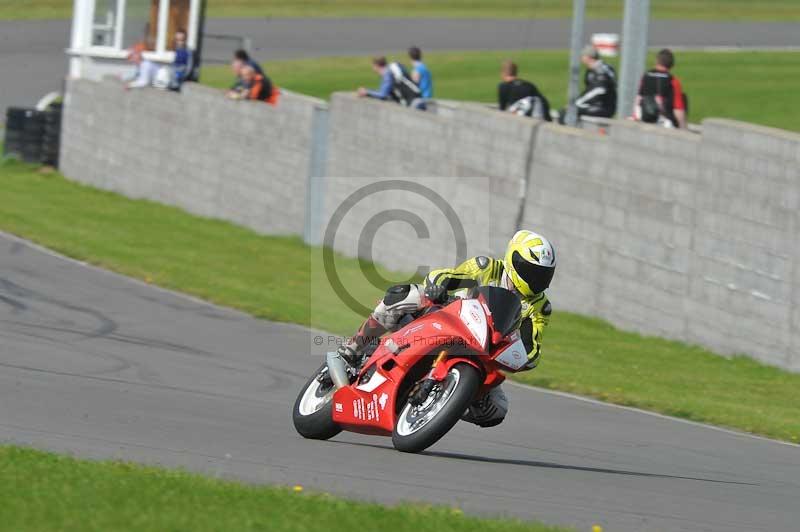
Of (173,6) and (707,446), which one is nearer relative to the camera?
(707,446)

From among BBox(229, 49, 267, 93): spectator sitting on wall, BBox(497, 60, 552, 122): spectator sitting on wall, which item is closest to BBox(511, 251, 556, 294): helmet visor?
BBox(497, 60, 552, 122): spectator sitting on wall

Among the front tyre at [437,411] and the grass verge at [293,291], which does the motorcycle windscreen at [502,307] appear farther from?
the grass verge at [293,291]

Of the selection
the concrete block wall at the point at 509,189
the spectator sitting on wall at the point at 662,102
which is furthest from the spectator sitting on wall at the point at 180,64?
the spectator sitting on wall at the point at 662,102

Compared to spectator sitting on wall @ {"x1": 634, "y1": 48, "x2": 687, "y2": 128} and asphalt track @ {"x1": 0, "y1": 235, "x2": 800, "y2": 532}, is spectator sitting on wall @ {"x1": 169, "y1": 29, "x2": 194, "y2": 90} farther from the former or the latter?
spectator sitting on wall @ {"x1": 634, "y1": 48, "x2": 687, "y2": 128}

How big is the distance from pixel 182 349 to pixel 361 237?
7.75 m

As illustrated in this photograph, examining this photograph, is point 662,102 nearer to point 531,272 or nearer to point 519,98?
point 519,98

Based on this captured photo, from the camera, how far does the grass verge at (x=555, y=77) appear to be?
2898cm

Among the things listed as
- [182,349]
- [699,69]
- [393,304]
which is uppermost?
[699,69]

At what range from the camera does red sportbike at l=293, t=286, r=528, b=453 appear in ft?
27.0

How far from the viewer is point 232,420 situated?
983 cm

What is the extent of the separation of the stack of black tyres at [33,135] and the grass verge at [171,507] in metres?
20.8

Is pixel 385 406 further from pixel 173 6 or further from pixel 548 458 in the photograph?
pixel 173 6

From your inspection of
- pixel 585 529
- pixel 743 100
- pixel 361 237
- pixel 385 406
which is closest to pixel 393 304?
pixel 385 406

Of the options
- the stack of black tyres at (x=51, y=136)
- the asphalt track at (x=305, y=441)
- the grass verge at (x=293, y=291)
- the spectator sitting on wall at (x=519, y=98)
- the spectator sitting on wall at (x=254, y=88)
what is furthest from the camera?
the stack of black tyres at (x=51, y=136)
